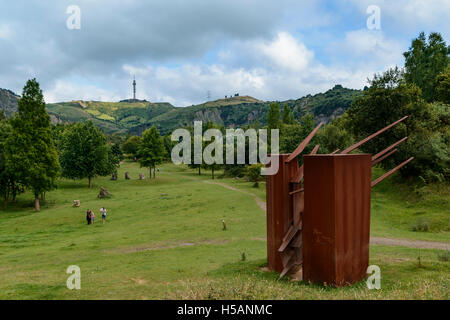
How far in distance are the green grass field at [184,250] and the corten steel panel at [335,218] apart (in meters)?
0.61

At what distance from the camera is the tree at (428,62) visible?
4553cm

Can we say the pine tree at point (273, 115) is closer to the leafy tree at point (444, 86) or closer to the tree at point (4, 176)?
the leafy tree at point (444, 86)

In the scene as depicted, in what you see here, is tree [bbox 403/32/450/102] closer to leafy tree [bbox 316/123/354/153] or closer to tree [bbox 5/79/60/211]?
leafy tree [bbox 316/123/354/153]

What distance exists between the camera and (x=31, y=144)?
34844mm

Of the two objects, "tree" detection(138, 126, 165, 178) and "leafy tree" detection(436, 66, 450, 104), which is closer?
"leafy tree" detection(436, 66, 450, 104)

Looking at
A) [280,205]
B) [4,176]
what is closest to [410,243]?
[280,205]

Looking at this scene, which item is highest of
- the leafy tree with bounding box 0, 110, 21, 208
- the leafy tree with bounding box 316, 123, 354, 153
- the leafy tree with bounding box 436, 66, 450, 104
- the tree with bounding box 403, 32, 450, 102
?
the tree with bounding box 403, 32, 450, 102

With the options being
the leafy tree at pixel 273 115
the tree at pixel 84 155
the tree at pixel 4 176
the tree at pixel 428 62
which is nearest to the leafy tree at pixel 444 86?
the tree at pixel 428 62

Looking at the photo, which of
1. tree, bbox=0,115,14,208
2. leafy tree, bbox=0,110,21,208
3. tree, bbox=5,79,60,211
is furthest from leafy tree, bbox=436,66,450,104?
tree, bbox=0,115,14,208

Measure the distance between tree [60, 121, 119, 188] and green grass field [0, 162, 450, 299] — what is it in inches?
512

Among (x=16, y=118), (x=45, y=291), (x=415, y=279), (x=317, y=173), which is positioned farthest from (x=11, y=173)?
(x=415, y=279)

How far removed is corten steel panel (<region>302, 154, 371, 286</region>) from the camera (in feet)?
30.6
